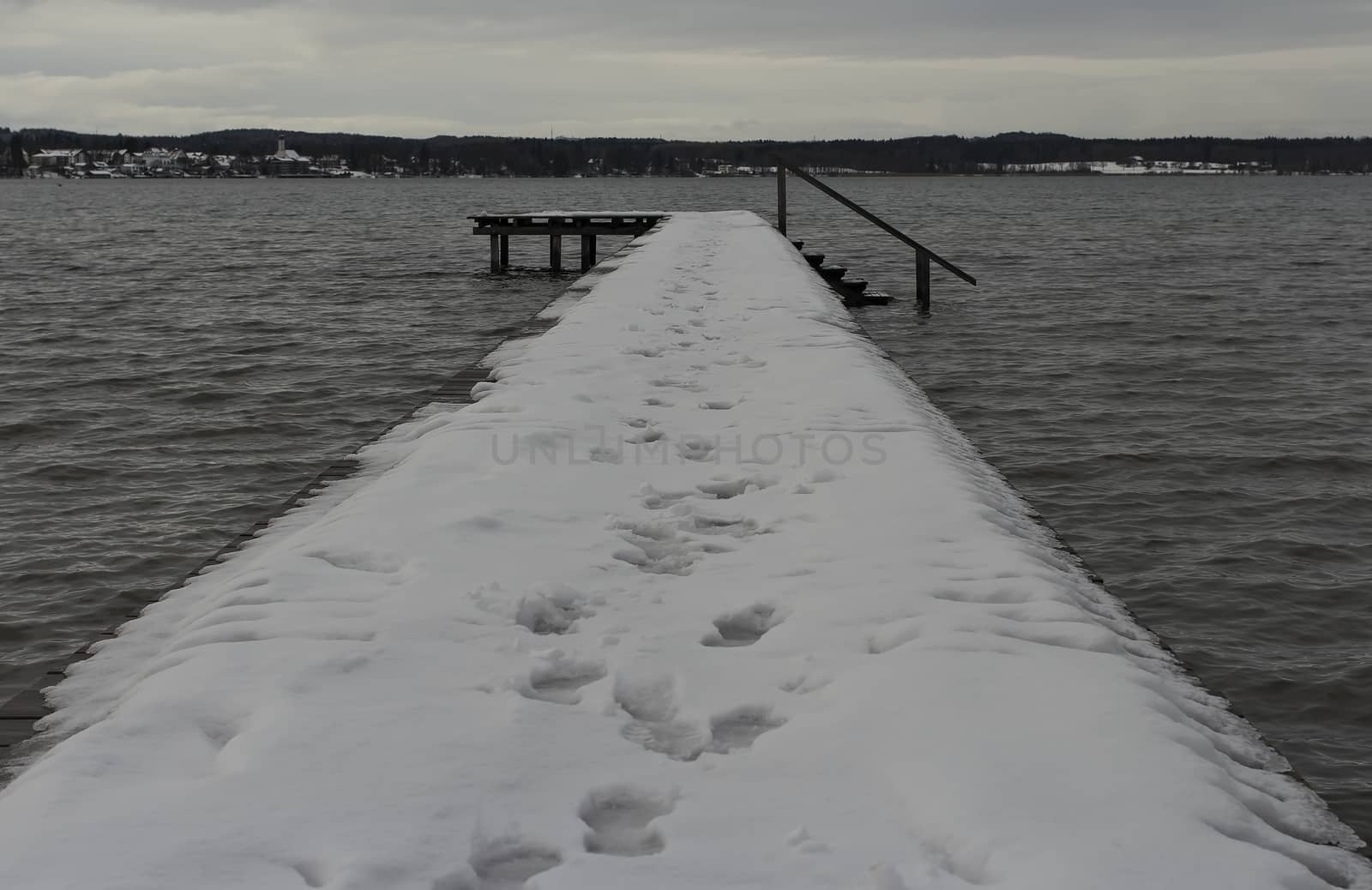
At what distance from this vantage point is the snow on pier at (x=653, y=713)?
103 inches

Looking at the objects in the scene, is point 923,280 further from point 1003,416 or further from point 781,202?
point 1003,416

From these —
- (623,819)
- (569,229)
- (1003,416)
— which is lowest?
(1003,416)

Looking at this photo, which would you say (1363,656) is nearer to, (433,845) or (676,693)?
(676,693)

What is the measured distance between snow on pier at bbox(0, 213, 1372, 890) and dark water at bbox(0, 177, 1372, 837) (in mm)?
2284

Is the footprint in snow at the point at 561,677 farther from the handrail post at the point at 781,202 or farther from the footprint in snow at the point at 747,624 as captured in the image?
the handrail post at the point at 781,202

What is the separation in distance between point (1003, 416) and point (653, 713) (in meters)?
9.96

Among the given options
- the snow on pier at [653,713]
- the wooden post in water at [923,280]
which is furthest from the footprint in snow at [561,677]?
the wooden post in water at [923,280]

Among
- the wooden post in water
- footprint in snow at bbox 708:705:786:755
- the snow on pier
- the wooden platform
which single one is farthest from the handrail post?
footprint in snow at bbox 708:705:786:755

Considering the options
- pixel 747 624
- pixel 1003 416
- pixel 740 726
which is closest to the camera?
pixel 740 726

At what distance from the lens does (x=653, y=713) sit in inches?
134

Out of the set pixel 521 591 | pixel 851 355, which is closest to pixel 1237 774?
pixel 521 591

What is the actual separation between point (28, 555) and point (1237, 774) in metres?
7.75

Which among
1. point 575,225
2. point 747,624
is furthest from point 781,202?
point 747,624

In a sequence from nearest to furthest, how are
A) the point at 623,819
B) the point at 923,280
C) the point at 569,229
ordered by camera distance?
the point at 623,819
the point at 923,280
the point at 569,229
